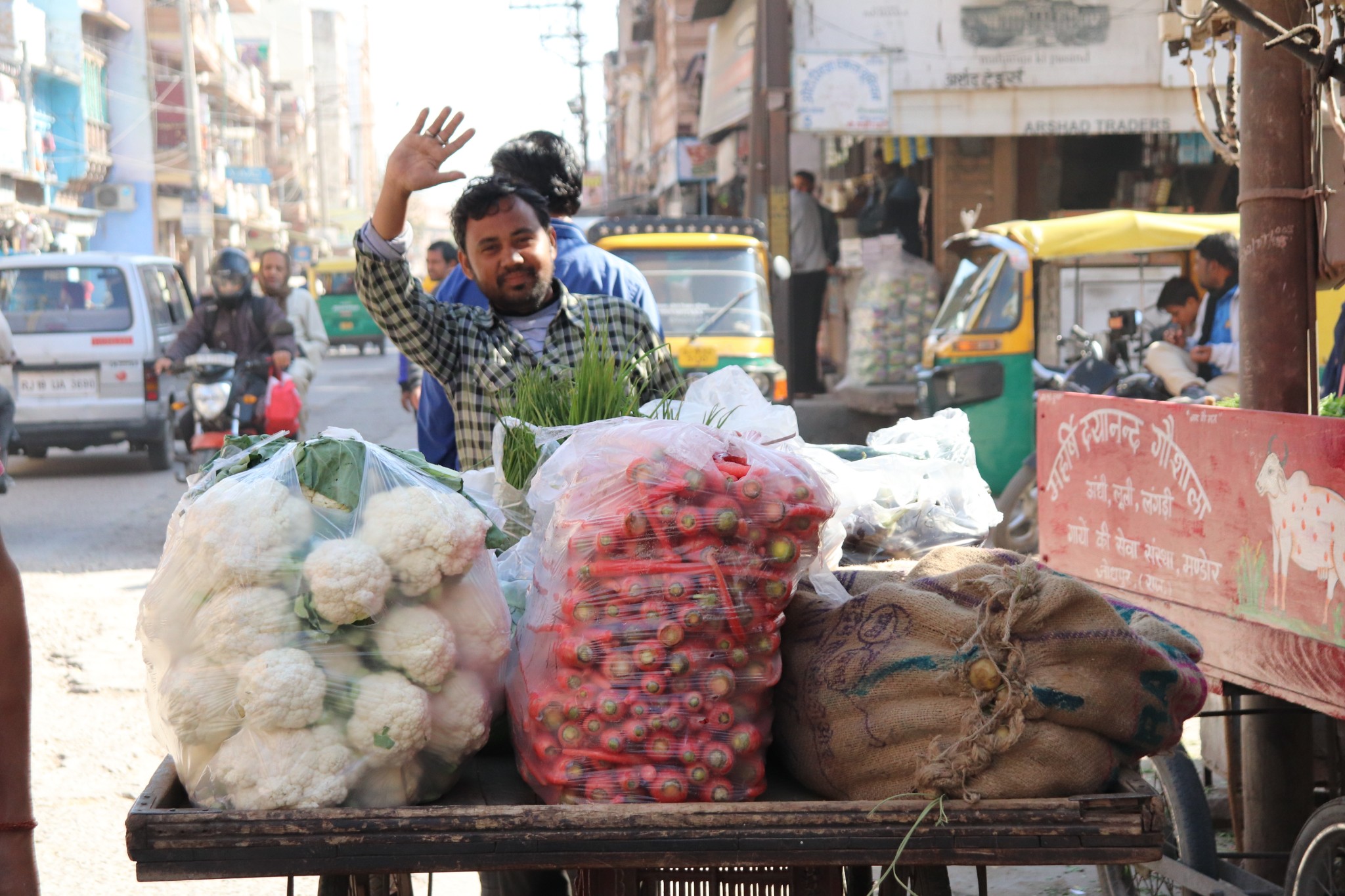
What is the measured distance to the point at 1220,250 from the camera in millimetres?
7594

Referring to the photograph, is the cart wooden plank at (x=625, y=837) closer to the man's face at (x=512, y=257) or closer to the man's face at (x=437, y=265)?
the man's face at (x=512, y=257)

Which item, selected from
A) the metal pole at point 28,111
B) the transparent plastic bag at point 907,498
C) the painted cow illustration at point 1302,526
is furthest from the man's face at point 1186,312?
the metal pole at point 28,111

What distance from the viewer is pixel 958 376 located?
30.3ft

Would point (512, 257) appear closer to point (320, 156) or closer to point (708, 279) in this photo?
point (708, 279)

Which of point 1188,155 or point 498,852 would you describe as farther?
point 1188,155

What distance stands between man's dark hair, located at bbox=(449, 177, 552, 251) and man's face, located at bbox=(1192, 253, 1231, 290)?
5.57 metres

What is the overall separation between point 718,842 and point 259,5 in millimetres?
91622

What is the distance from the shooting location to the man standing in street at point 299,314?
404 inches

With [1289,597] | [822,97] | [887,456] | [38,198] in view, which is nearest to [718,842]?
[887,456]

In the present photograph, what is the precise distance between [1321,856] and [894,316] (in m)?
10.9

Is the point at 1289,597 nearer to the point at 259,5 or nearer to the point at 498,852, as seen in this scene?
the point at 498,852

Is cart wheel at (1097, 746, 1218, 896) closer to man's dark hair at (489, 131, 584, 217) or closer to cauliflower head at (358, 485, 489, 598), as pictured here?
cauliflower head at (358, 485, 489, 598)

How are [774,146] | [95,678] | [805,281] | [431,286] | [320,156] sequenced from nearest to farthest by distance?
[95,678]
[431,286]
[774,146]
[805,281]
[320,156]

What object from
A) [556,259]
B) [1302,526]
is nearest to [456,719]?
[1302,526]
